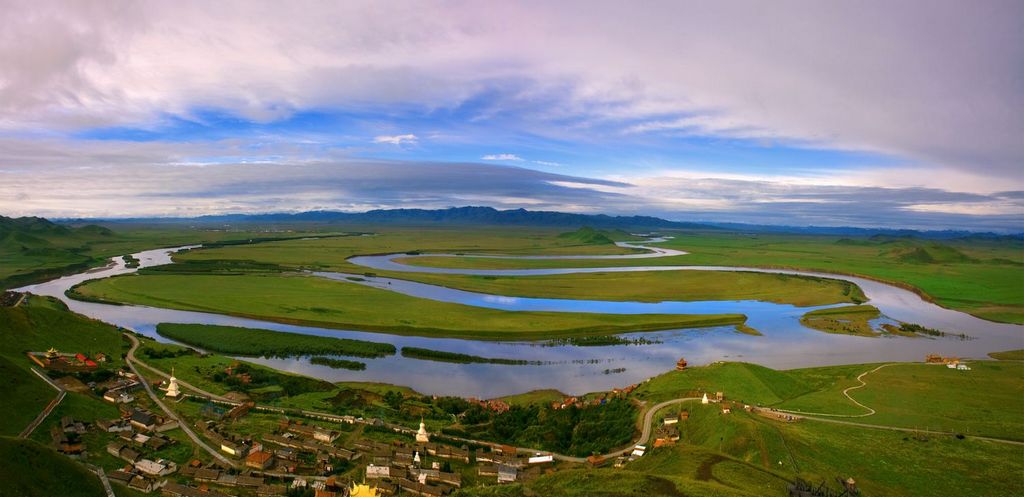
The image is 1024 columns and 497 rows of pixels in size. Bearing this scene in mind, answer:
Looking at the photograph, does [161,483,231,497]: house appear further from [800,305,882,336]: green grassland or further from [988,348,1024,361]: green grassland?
[988,348,1024,361]: green grassland

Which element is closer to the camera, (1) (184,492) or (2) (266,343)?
(1) (184,492)

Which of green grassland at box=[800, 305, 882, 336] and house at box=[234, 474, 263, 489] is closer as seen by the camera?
house at box=[234, 474, 263, 489]

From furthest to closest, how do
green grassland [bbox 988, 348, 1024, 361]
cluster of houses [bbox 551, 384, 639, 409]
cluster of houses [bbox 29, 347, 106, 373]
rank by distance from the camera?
1. green grassland [bbox 988, 348, 1024, 361]
2. cluster of houses [bbox 551, 384, 639, 409]
3. cluster of houses [bbox 29, 347, 106, 373]

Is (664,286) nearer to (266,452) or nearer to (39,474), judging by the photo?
(266,452)

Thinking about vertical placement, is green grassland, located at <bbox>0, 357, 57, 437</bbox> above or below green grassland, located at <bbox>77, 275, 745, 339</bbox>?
above

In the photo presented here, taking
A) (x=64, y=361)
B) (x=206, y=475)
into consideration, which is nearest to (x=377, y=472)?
(x=206, y=475)

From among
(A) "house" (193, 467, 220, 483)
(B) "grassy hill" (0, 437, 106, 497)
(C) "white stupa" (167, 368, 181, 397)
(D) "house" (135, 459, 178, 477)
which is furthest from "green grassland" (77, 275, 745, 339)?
(B) "grassy hill" (0, 437, 106, 497)
